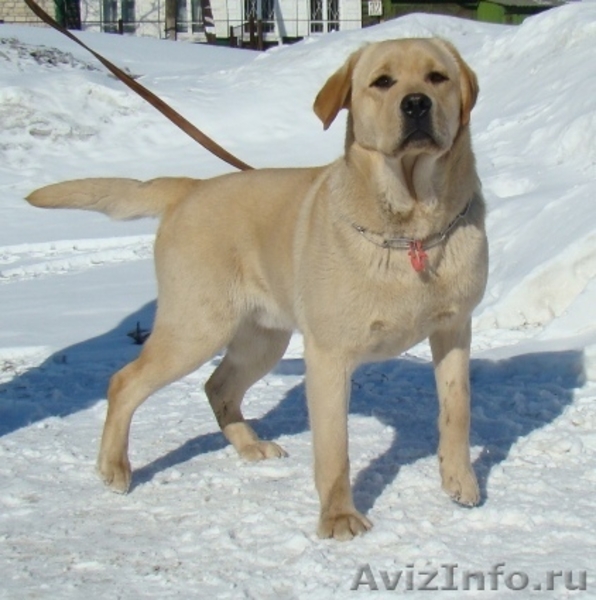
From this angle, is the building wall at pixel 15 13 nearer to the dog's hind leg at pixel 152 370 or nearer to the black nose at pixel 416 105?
Result: the dog's hind leg at pixel 152 370

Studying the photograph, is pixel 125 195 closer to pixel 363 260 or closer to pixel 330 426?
pixel 363 260

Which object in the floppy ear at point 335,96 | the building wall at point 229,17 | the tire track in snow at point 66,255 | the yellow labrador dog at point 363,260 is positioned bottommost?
the tire track in snow at point 66,255

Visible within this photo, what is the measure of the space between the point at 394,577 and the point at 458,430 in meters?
0.96

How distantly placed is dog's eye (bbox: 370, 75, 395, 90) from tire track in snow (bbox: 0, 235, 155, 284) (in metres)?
5.67

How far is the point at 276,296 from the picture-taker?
4.70 m

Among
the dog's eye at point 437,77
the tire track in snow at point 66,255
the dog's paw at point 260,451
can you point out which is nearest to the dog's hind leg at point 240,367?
the dog's paw at point 260,451

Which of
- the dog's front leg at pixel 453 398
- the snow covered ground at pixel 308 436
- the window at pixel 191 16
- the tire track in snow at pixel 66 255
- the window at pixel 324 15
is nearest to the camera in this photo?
the snow covered ground at pixel 308 436

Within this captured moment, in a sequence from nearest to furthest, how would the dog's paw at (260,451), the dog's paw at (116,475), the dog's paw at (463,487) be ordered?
the dog's paw at (463,487) < the dog's paw at (116,475) < the dog's paw at (260,451)

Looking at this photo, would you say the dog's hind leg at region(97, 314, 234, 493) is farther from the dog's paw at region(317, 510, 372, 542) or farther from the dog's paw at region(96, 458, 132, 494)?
the dog's paw at region(317, 510, 372, 542)

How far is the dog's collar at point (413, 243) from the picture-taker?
407cm

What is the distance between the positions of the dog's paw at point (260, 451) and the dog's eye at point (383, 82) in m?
1.74

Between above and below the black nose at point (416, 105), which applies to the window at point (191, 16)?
below

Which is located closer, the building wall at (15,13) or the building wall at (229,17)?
the building wall at (15,13)

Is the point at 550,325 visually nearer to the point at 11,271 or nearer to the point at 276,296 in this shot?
the point at 276,296
